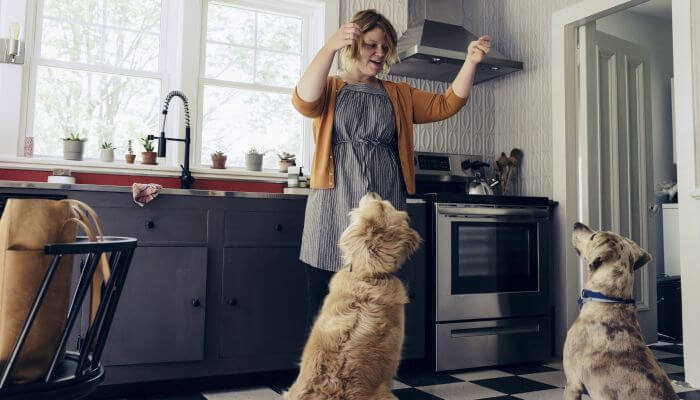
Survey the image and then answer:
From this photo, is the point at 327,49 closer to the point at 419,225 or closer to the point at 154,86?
the point at 419,225

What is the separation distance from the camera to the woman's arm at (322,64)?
5.75 ft

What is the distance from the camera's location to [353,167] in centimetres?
194

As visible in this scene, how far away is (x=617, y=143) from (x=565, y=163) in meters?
0.53

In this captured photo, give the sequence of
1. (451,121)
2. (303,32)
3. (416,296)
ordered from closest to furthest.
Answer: (416,296), (303,32), (451,121)

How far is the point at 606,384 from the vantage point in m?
1.66

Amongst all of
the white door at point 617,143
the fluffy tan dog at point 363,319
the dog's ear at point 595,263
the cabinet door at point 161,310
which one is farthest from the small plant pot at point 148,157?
the white door at point 617,143

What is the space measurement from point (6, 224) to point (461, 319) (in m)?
2.64

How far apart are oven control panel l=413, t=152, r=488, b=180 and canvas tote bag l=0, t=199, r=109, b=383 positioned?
10.1 feet

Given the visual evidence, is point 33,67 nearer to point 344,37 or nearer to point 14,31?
point 14,31

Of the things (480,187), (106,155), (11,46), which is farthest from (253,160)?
(480,187)

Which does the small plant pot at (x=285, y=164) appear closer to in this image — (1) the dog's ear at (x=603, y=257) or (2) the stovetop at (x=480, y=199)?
(2) the stovetop at (x=480, y=199)

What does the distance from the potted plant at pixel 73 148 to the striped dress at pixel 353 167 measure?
5.57ft

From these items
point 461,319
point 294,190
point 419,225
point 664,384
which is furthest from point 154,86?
point 664,384

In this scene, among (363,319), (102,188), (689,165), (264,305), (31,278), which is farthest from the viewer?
(689,165)
